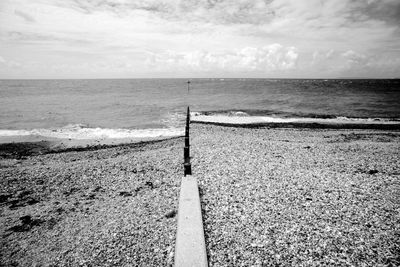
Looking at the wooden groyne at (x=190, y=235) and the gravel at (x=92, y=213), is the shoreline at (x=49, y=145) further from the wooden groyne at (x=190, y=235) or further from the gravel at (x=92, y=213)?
the wooden groyne at (x=190, y=235)

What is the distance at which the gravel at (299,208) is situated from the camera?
5004mm

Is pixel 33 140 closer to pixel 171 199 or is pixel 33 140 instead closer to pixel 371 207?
pixel 171 199

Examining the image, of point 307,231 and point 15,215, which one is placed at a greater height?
point 307,231

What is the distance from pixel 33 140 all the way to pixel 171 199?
65.8 ft

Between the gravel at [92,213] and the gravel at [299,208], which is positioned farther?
the gravel at [92,213]

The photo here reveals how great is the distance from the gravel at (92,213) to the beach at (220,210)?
0.03 metres

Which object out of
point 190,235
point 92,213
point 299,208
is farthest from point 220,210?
point 92,213

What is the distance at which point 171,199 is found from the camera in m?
7.74

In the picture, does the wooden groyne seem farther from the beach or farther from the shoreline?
the shoreline

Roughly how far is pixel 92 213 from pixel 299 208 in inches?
266

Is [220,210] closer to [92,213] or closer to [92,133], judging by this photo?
[92,213]

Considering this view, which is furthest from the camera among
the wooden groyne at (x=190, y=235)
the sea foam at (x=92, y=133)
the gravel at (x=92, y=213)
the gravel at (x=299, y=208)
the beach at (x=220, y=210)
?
the sea foam at (x=92, y=133)

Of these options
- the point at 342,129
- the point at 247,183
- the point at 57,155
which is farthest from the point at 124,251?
the point at 342,129

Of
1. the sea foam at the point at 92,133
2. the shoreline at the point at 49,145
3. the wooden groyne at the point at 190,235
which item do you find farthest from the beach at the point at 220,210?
the sea foam at the point at 92,133
